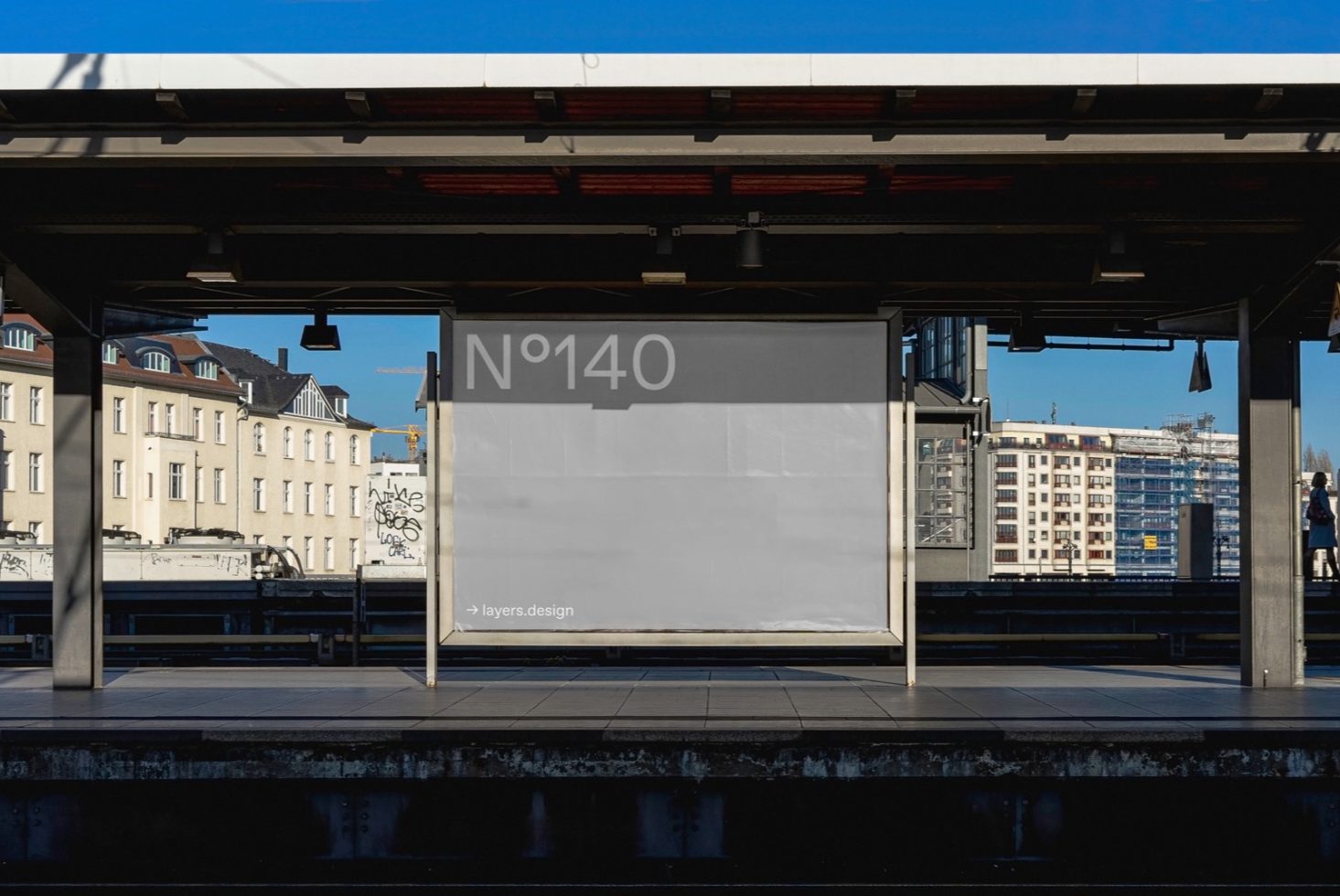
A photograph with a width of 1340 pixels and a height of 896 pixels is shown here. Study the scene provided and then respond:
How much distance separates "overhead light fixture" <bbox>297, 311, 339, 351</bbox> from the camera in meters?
13.2

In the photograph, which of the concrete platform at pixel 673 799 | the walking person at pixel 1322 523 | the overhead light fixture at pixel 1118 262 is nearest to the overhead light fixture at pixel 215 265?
the concrete platform at pixel 673 799

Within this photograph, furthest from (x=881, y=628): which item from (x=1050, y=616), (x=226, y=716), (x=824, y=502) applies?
(x=1050, y=616)

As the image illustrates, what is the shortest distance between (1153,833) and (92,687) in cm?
830

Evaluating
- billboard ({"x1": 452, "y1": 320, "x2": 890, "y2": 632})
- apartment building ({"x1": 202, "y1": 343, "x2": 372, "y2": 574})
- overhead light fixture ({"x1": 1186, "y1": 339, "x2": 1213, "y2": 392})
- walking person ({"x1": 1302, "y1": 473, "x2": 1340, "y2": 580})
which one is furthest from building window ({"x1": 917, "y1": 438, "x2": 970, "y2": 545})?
apartment building ({"x1": 202, "y1": 343, "x2": 372, "y2": 574})

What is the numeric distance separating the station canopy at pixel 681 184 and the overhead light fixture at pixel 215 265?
24 millimetres

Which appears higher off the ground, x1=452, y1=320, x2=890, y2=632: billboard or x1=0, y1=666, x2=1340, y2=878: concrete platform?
x1=452, y1=320, x2=890, y2=632: billboard

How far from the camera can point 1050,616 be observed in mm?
19516

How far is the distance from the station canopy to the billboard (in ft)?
1.53

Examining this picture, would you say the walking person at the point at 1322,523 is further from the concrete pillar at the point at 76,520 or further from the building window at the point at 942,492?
the concrete pillar at the point at 76,520

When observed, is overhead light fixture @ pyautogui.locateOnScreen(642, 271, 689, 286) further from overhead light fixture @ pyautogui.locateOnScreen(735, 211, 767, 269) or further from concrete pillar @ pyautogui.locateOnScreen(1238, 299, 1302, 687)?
concrete pillar @ pyautogui.locateOnScreen(1238, 299, 1302, 687)

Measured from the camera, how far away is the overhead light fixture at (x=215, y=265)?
1059cm

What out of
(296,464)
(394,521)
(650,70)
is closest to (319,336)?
(650,70)

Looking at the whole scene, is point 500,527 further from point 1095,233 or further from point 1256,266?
point 1256,266

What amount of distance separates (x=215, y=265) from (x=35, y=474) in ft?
224
